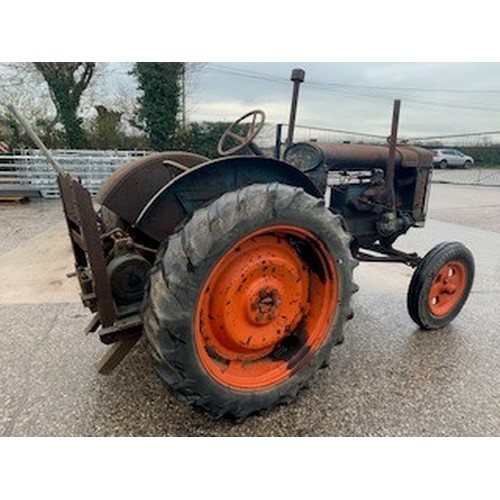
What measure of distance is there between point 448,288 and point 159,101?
1167 centimetres

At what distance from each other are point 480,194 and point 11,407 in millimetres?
14368

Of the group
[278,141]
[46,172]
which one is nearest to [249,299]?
[278,141]

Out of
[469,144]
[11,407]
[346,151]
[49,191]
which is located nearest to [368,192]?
[346,151]

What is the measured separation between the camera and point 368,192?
307cm

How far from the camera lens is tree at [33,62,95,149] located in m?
11.6

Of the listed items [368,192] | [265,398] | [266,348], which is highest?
[368,192]

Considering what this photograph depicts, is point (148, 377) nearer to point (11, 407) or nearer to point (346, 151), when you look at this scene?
point (11, 407)

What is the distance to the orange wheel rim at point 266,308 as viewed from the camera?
173cm

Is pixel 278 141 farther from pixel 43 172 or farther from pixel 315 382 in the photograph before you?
pixel 43 172

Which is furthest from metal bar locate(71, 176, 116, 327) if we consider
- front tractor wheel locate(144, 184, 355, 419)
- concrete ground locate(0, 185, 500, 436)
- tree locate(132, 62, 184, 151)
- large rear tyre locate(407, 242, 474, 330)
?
tree locate(132, 62, 184, 151)

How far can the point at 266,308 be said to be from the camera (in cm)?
181

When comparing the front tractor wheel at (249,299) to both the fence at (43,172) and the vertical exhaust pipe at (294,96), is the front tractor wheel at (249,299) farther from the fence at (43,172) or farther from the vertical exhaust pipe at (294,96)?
the fence at (43,172)

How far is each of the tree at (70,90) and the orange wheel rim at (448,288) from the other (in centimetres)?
1202

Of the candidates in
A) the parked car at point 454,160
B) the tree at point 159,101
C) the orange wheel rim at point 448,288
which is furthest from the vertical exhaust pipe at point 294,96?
the parked car at point 454,160
